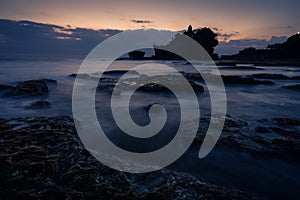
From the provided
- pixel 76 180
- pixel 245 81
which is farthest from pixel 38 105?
pixel 245 81

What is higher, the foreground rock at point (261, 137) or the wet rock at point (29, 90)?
the wet rock at point (29, 90)

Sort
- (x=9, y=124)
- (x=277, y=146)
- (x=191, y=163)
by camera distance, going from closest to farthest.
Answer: (x=191, y=163)
(x=277, y=146)
(x=9, y=124)

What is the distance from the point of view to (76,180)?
2480mm

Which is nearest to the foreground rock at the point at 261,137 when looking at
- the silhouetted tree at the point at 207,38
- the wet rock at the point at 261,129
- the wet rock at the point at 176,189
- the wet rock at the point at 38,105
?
the wet rock at the point at 261,129

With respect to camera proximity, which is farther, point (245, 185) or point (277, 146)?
point (277, 146)

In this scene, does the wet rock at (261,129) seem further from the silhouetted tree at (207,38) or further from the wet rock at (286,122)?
the silhouetted tree at (207,38)

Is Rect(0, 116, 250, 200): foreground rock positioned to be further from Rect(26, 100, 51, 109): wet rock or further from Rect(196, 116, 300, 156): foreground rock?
Rect(26, 100, 51, 109): wet rock

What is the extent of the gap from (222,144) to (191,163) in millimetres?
1042

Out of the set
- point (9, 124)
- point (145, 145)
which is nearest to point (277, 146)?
point (145, 145)

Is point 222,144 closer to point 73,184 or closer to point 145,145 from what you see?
point 145,145

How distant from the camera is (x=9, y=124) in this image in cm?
487

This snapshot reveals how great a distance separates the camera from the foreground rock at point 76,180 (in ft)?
7.36

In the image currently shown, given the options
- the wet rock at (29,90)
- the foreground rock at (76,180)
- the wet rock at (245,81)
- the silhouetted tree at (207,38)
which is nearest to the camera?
the foreground rock at (76,180)

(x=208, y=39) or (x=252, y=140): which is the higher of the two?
(x=208, y=39)
